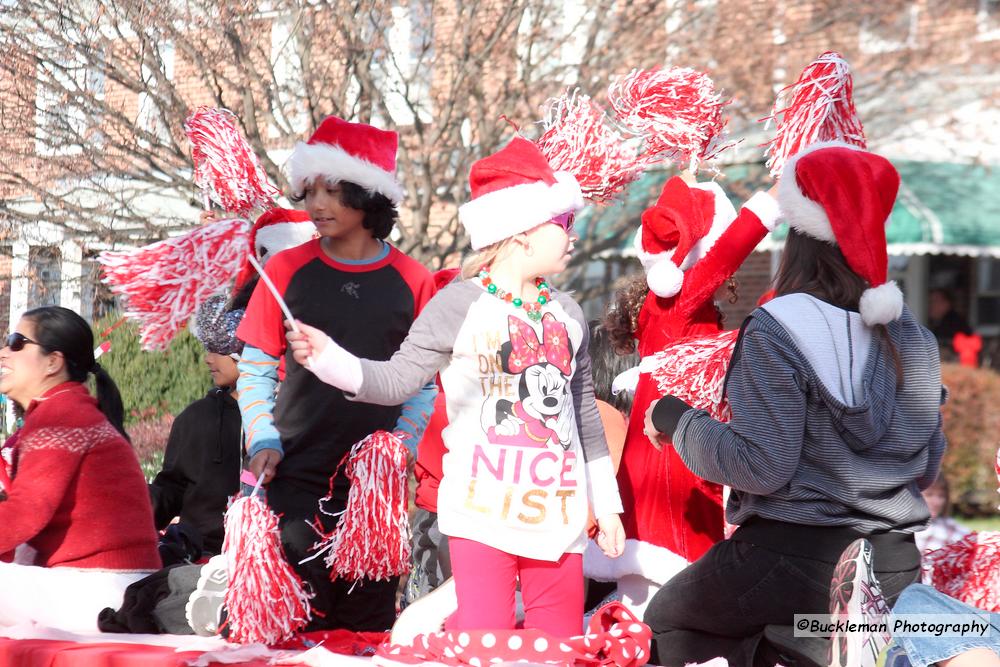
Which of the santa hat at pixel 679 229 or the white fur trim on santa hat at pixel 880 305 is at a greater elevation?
the santa hat at pixel 679 229

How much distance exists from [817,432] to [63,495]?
232cm

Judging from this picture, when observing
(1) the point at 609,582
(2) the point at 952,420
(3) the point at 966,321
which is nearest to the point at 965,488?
(2) the point at 952,420

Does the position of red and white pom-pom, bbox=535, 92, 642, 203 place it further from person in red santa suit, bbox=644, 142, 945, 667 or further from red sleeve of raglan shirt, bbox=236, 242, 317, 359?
red sleeve of raglan shirt, bbox=236, 242, 317, 359

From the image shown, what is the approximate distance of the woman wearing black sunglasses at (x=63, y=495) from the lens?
3.69m

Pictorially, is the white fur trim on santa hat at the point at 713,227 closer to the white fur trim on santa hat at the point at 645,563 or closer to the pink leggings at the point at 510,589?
the white fur trim on santa hat at the point at 645,563

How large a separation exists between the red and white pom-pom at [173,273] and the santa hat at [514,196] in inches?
28.4

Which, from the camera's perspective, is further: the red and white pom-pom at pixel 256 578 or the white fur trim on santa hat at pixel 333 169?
the white fur trim on santa hat at pixel 333 169

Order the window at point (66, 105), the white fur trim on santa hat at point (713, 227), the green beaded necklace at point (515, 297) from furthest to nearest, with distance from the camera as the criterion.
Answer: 1. the window at point (66, 105)
2. the white fur trim on santa hat at point (713, 227)
3. the green beaded necklace at point (515, 297)

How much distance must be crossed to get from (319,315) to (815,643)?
5.20ft

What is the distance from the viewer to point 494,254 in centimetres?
314

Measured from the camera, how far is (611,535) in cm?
308

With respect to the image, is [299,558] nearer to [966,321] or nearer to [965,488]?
[965,488]

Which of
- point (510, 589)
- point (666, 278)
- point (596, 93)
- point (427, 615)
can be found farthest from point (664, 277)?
point (596, 93)

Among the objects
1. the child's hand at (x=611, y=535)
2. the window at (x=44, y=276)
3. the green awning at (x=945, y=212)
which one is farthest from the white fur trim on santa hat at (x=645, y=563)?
the green awning at (x=945, y=212)
